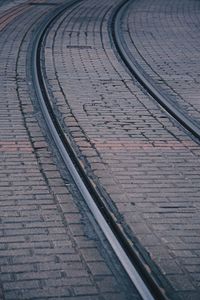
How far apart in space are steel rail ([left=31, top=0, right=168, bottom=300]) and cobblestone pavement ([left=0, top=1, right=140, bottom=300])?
74mm

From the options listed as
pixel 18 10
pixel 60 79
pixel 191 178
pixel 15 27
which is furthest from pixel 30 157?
pixel 18 10

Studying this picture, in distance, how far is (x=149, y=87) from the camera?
962cm

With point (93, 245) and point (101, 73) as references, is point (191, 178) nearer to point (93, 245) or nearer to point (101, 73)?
point (93, 245)

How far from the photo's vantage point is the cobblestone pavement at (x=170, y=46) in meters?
9.75

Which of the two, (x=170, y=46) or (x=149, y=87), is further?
(x=170, y=46)

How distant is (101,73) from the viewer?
10.7 metres

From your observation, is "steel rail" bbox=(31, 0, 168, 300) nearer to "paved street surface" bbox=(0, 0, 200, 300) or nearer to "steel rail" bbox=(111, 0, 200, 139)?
"paved street surface" bbox=(0, 0, 200, 300)

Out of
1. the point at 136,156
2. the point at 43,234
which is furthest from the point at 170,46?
the point at 43,234

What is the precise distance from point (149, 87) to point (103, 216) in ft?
16.0

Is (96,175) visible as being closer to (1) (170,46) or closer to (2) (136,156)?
(2) (136,156)

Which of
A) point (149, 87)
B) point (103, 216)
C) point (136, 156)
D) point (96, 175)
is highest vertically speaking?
point (103, 216)

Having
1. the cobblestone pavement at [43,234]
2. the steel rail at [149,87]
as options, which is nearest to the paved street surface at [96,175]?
the cobblestone pavement at [43,234]

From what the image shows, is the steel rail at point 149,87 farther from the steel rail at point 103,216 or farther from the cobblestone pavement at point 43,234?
the cobblestone pavement at point 43,234

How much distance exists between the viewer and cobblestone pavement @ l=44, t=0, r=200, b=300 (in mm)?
4680
